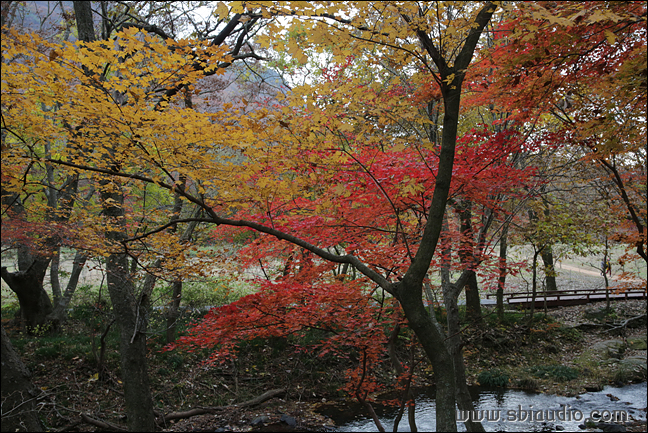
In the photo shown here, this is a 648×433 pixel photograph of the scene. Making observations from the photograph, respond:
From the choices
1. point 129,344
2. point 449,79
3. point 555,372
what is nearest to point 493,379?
point 555,372

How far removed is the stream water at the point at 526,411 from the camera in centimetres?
754

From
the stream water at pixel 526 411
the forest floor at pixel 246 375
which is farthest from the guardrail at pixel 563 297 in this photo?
the stream water at pixel 526 411

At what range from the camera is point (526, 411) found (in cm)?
814

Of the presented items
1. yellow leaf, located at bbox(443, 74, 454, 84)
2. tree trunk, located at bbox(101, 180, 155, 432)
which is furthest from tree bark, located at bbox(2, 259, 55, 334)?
yellow leaf, located at bbox(443, 74, 454, 84)

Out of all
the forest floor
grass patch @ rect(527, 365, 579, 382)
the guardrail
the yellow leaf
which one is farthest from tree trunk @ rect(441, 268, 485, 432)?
the guardrail

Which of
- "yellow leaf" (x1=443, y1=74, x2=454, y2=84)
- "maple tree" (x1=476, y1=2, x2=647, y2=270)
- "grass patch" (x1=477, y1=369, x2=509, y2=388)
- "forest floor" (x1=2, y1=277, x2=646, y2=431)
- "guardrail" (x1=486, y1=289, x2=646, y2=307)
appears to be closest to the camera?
"yellow leaf" (x1=443, y1=74, x2=454, y2=84)

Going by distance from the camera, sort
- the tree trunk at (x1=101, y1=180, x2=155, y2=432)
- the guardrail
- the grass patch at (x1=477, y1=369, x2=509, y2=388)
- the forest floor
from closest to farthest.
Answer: the tree trunk at (x1=101, y1=180, x2=155, y2=432), the forest floor, the grass patch at (x1=477, y1=369, x2=509, y2=388), the guardrail

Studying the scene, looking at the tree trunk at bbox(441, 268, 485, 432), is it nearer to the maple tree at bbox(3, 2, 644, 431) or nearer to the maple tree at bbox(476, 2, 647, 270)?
the maple tree at bbox(3, 2, 644, 431)

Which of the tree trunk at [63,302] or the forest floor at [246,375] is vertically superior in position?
the tree trunk at [63,302]

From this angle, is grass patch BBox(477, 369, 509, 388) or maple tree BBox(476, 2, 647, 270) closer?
maple tree BBox(476, 2, 647, 270)

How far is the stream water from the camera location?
754 centimetres

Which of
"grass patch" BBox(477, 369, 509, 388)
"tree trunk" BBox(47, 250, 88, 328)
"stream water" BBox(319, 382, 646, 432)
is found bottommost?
"stream water" BBox(319, 382, 646, 432)

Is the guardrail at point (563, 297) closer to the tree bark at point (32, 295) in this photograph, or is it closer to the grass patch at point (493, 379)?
the grass patch at point (493, 379)

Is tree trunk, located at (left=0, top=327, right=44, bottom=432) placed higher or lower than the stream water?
higher
